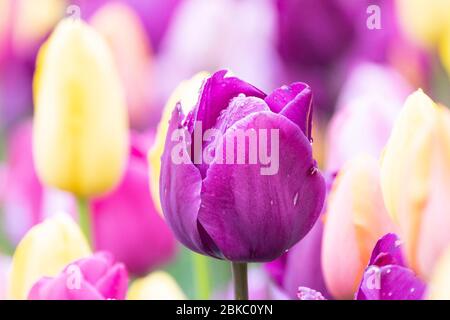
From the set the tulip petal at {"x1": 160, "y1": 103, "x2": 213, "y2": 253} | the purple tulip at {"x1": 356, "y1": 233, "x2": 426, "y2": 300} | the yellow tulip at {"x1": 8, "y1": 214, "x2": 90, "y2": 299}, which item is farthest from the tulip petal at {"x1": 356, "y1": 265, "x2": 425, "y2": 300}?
the yellow tulip at {"x1": 8, "y1": 214, "x2": 90, "y2": 299}

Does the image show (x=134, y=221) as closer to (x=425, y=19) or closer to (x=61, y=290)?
(x=61, y=290)

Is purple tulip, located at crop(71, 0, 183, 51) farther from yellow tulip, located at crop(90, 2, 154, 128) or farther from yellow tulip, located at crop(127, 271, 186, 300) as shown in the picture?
yellow tulip, located at crop(127, 271, 186, 300)

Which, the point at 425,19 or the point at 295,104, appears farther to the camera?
the point at 425,19

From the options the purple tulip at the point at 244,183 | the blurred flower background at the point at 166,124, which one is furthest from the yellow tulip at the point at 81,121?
the purple tulip at the point at 244,183

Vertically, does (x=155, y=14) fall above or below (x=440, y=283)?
above

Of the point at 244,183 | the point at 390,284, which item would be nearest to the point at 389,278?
the point at 390,284

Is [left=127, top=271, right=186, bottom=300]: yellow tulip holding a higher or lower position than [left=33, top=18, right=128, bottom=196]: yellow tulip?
lower

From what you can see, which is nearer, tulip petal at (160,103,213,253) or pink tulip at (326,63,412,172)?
tulip petal at (160,103,213,253)
